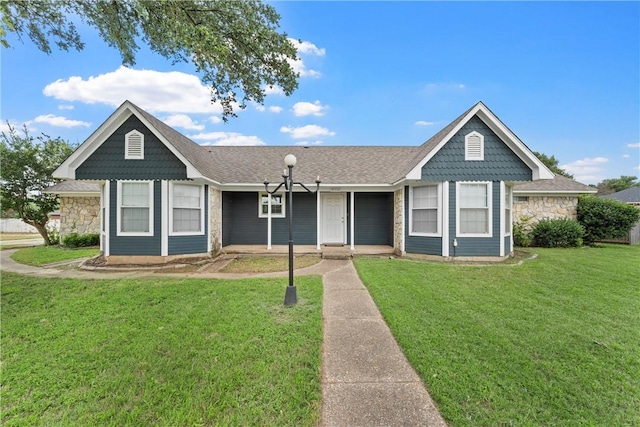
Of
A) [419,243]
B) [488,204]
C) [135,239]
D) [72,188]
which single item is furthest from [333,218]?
[72,188]

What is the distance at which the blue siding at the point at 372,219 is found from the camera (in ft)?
38.7

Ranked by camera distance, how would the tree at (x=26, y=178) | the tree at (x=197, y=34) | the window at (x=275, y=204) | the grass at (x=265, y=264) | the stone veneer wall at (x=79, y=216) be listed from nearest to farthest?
the tree at (x=197, y=34) < the grass at (x=265, y=264) < the window at (x=275, y=204) < the stone veneer wall at (x=79, y=216) < the tree at (x=26, y=178)

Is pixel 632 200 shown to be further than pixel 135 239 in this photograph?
Yes

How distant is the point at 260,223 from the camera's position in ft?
38.6

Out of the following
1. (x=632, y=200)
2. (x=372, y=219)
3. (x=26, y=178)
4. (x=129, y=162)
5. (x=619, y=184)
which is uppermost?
(x=619, y=184)

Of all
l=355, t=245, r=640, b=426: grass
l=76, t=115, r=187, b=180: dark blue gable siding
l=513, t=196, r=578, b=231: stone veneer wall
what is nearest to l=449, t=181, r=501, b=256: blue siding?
l=355, t=245, r=640, b=426: grass

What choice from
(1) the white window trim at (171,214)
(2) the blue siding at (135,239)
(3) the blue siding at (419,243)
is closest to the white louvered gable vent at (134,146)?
(2) the blue siding at (135,239)

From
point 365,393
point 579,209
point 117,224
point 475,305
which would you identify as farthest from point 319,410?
point 579,209

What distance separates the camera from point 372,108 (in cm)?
1567

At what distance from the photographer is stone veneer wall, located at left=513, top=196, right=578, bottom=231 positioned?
13.1m

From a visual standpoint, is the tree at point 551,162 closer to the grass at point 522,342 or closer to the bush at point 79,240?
the grass at point 522,342

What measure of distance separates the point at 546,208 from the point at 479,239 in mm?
7570

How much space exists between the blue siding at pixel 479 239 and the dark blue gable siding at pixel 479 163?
391 mm

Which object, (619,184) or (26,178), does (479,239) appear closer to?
(26,178)
